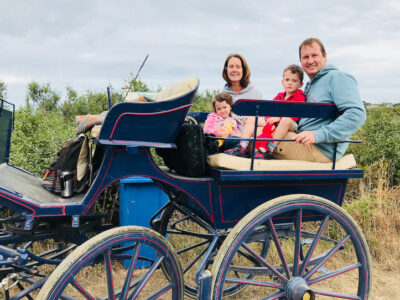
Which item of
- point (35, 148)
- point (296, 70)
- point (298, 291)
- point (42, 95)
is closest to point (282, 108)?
point (296, 70)

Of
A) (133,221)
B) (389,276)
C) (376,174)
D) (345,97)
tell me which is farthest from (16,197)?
(376,174)

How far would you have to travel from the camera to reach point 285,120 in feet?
9.08

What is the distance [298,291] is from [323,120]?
1.15 metres

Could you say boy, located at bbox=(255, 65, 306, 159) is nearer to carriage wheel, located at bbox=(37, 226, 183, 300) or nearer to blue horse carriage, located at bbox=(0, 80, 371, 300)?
blue horse carriage, located at bbox=(0, 80, 371, 300)

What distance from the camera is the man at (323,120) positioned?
8.18ft

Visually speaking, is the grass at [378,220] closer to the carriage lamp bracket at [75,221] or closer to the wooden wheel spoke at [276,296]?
the wooden wheel spoke at [276,296]

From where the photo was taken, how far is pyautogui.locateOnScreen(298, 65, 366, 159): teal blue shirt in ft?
8.18

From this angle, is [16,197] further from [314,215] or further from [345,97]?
[345,97]

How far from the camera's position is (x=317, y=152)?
8.79ft

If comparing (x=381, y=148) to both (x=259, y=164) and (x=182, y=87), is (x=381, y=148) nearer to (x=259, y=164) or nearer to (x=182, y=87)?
(x=259, y=164)

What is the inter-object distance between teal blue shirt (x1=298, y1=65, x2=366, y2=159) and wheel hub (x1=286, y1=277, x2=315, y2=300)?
2.93 ft

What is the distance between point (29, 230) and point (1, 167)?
2.01 feet

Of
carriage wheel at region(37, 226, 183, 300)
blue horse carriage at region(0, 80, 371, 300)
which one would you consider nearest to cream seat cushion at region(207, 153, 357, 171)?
blue horse carriage at region(0, 80, 371, 300)

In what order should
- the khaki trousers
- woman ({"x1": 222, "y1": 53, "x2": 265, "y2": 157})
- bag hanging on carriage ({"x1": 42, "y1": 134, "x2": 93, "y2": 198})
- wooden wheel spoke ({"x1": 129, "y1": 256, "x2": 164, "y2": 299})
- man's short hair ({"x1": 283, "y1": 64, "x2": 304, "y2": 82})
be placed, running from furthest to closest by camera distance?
woman ({"x1": 222, "y1": 53, "x2": 265, "y2": 157}) < man's short hair ({"x1": 283, "y1": 64, "x2": 304, "y2": 82}) < the khaki trousers < bag hanging on carriage ({"x1": 42, "y1": 134, "x2": 93, "y2": 198}) < wooden wheel spoke ({"x1": 129, "y1": 256, "x2": 164, "y2": 299})
